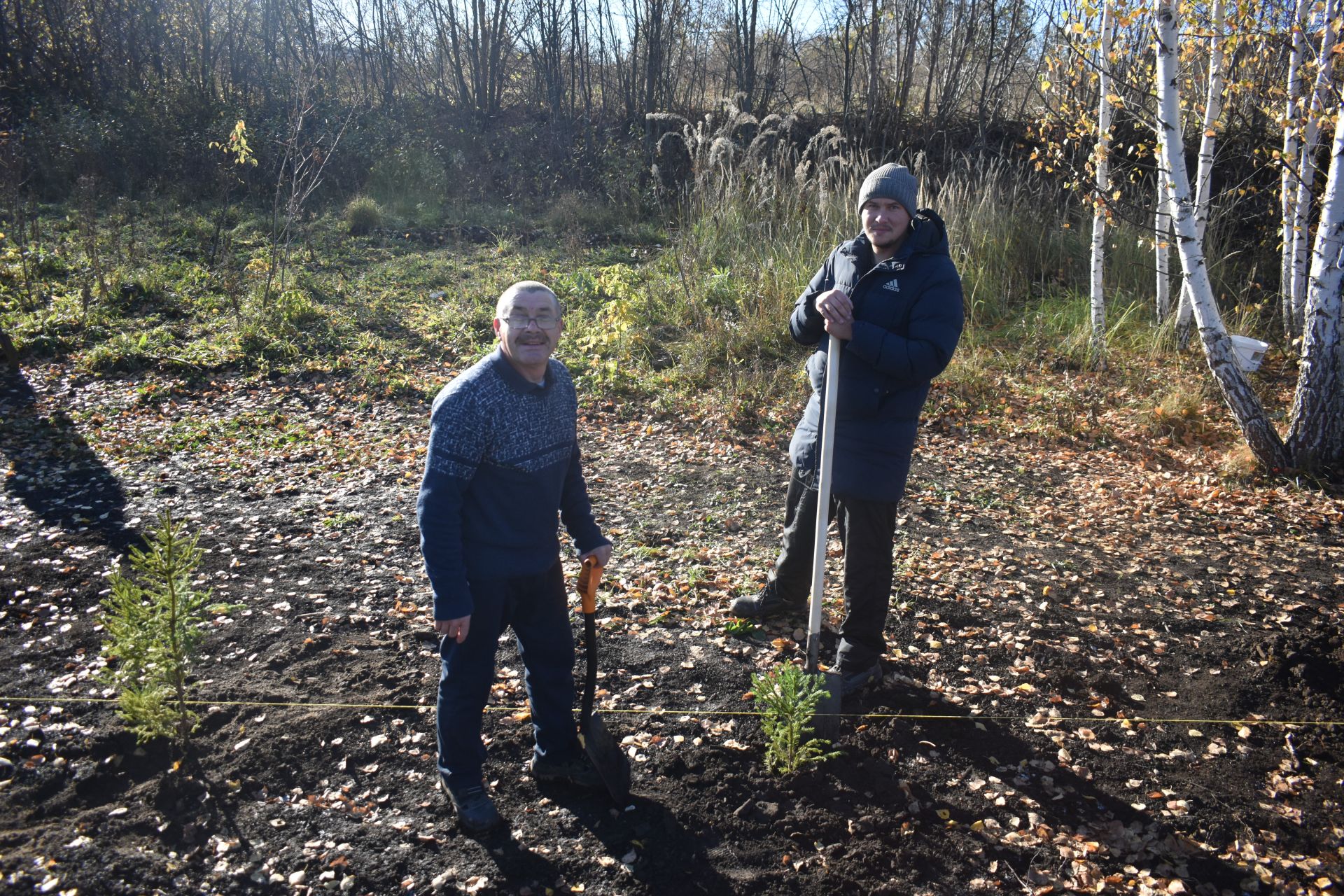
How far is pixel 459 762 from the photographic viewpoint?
282 cm

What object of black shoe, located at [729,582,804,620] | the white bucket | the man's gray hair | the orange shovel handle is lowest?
black shoe, located at [729,582,804,620]

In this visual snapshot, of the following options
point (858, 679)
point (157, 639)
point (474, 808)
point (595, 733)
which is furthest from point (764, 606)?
point (157, 639)

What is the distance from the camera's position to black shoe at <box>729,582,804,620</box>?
4152 millimetres

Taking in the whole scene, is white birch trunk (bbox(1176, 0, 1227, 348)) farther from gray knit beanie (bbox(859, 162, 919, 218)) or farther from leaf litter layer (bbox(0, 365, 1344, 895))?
gray knit beanie (bbox(859, 162, 919, 218))

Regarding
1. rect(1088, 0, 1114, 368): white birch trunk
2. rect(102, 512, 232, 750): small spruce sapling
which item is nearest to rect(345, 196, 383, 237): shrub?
rect(1088, 0, 1114, 368): white birch trunk

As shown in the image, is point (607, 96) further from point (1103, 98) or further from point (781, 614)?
point (781, 614)

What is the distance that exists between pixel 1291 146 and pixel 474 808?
859 centimetres

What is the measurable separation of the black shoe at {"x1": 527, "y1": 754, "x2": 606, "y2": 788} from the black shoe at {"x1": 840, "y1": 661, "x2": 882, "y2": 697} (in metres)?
1.14

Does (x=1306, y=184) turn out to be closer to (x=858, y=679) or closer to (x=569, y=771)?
(x=858, y=679)

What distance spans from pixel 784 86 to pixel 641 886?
59.3 ft

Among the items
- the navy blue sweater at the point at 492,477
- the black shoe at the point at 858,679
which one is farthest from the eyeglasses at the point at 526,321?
the black shoe at the point at 858,679

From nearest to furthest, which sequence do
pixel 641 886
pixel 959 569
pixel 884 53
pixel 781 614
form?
1. pixel 641 886
2. pixel 781 614
3. pixel 959 569
4. pixel 884 53

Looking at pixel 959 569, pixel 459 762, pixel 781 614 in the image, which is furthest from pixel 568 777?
pixel 959 569

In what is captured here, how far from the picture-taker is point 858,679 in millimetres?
3604
